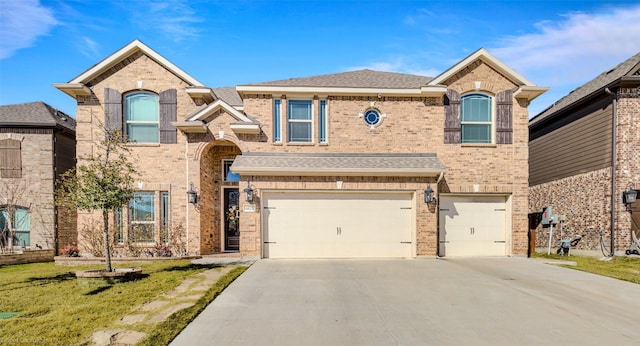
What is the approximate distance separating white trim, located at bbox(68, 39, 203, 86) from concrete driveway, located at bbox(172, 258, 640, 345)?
298 inches

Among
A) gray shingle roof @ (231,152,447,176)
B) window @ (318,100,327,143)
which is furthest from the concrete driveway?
window @ (318,100,327,143)

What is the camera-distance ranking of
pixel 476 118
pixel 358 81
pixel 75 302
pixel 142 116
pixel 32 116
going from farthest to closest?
pixel 32 116, pixel 358 81, pixel 142 116, pixel 476 118, pixel 75 302

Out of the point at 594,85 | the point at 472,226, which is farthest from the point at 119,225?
the point at 594,85

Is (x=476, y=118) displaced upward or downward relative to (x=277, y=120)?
upward

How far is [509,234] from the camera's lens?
12.3 m

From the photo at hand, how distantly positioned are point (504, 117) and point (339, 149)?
593 cm

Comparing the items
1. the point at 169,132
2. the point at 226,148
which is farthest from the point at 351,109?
the point at 169,132

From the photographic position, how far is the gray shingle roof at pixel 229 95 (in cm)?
1463

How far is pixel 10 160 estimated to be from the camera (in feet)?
43.8

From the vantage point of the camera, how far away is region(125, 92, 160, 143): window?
12625 millimetres

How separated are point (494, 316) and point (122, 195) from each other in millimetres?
8547

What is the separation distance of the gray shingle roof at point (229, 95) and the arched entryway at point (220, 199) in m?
2.20

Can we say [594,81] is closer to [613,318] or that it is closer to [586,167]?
[586,167]

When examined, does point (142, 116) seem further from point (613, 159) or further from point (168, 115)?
point (613, 159)
